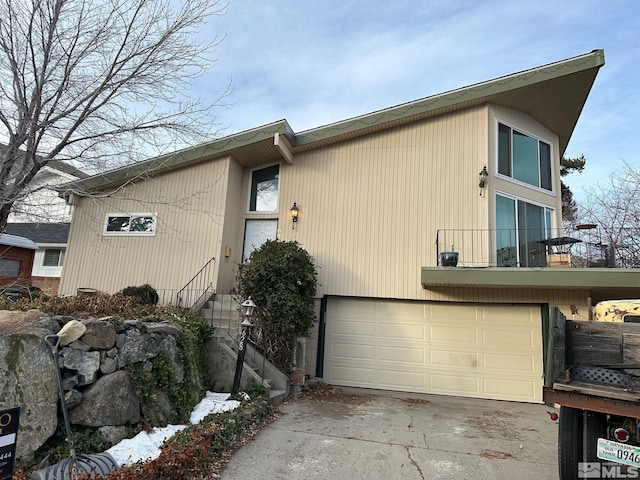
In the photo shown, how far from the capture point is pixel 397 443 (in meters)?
5.00

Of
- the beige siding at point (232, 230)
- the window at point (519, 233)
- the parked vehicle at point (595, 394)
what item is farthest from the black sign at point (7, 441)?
the window at point (519, 233)

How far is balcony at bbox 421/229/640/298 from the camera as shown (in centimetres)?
709

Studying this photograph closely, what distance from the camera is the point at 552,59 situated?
846 centimetres

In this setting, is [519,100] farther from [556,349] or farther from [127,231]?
[127,231]

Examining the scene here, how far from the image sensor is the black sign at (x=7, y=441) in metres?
2.24

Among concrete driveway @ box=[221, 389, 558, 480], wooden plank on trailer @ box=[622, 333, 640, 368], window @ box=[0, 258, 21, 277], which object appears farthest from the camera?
window @ box=[0, 258, 21, 277]

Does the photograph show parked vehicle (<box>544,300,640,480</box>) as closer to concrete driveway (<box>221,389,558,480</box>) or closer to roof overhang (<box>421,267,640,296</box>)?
concrete driveway (<box>221,389,558,480</box>)

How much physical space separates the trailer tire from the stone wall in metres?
4.12

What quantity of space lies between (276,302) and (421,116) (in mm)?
5535

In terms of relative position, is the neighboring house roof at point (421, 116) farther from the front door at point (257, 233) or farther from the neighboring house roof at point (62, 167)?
the front door at point (257, 233)

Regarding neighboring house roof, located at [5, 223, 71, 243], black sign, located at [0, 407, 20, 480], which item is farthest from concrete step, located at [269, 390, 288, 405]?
neighboring house roof, located at [5, 223, 71, 243]

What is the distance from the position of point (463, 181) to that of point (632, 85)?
680 centimetres

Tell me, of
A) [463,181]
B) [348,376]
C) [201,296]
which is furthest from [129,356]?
[463,181]

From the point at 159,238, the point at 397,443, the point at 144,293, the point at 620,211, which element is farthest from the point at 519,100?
the point at 144,293
